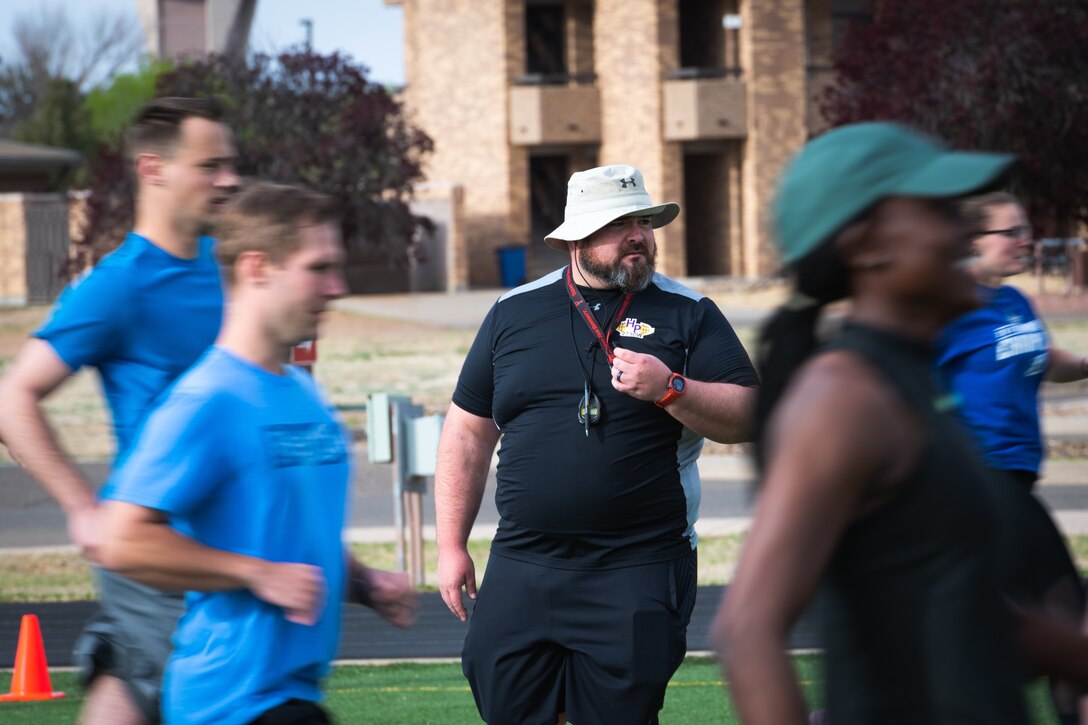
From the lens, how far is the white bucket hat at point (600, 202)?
4984 mm

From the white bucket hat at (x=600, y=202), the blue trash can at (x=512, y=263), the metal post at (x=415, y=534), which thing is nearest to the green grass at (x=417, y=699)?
the metal post at (x=415, y=534)

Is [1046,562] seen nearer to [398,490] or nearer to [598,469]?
[598,469]

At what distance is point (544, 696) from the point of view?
4.75 m

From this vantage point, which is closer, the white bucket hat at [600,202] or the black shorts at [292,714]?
the black shorts at [292,714]

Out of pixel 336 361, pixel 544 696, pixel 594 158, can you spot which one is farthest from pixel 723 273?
pixel 544 696

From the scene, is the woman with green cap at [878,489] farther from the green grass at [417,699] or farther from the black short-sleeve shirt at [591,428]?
the green grass at [417,699]

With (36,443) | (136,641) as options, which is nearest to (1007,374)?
(136,641)

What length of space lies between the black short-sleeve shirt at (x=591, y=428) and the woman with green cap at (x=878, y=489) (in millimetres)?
2547

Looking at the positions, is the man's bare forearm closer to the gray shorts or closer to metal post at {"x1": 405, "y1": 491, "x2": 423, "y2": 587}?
the gray shorts

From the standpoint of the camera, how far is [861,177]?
212cm

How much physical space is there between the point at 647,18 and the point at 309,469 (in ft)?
133

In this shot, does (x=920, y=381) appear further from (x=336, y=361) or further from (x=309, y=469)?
(x=336, y=361)

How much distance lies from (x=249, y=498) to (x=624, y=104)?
4111cm

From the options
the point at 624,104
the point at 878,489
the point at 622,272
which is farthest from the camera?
the point at 624,104
